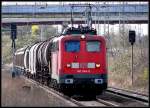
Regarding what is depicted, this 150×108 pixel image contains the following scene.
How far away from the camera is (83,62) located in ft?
78.8

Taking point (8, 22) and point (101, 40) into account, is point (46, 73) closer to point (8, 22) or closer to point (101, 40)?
point (101, 40)

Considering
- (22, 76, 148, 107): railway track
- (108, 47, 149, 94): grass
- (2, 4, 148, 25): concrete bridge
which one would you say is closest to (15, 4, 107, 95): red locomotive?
(22, 76, 148, 107): railway track

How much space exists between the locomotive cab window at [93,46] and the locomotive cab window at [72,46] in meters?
0.50

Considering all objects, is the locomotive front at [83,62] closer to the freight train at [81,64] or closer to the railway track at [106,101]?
the freight train at [81,64]

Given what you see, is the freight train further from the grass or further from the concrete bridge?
the concrete bridge

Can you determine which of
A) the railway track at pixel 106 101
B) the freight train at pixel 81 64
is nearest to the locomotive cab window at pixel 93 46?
the freight train at pixel 81 64

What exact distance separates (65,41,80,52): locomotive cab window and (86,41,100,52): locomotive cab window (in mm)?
499

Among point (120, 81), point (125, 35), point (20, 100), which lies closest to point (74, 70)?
point (20, 100)

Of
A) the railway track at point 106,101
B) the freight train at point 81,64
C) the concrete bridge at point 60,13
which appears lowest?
the railway track at point 106,101

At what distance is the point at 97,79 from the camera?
2375 centimetres

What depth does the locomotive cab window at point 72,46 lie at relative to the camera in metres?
24.2

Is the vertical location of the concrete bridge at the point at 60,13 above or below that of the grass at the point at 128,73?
above

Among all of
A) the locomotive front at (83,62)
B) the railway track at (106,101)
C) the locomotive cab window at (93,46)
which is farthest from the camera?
the locomotive cab window at (93,46)

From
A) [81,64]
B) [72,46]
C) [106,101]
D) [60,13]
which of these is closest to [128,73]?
[72,46]
